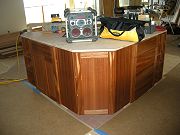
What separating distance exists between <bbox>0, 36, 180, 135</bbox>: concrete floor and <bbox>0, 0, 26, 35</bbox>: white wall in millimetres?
2380

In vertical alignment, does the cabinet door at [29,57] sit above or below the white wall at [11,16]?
below

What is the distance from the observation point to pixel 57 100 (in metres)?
2.29

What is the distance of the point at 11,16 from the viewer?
4.69 m

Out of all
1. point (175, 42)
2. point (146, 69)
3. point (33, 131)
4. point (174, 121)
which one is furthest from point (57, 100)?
point (175, 42)

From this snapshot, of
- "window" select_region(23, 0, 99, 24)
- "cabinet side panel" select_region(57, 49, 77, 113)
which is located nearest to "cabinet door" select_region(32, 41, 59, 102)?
"cabinet side panel" select_region(57, 49, 77, 113)

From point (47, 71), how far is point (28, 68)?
1.90 feet

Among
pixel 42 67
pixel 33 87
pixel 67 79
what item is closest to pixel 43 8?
pixel 33 87

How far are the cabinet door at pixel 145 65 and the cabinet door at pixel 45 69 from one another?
37.8 inches

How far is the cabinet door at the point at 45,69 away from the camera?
2.09 m

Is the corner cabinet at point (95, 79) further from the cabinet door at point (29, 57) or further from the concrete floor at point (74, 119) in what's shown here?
the cabinet door at point (29, 57)

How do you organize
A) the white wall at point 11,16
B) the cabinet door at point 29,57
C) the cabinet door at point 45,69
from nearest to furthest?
the cabinet door at point 45,69 → the cabinet door at point 29,57 → the white wall at point 11,16

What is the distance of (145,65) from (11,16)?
378 centimetres

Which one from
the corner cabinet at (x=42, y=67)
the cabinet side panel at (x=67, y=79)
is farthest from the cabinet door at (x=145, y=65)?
the corner cabinet at (x=42, y=67)

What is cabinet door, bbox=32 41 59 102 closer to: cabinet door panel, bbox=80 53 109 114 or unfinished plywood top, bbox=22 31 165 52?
unfinished plywood top, bbox=22 31 165 52
